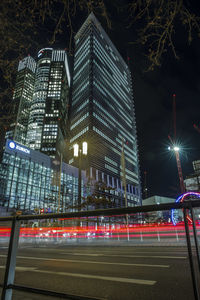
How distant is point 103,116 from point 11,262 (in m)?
123

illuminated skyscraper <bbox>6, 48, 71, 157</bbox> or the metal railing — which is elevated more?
illuminated skyscraper <bbox>6, 48, 71, 157</bbox>

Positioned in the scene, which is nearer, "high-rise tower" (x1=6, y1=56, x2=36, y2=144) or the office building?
"high-rise tower" (x1=6, y1=56, x2=36, y2=144)

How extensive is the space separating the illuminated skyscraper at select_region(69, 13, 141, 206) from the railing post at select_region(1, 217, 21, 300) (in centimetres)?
9679

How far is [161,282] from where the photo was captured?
13.0 feet

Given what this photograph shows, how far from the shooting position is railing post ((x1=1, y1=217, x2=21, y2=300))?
2.33 meters

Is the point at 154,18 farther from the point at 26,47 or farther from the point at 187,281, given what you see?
the point at 187,281

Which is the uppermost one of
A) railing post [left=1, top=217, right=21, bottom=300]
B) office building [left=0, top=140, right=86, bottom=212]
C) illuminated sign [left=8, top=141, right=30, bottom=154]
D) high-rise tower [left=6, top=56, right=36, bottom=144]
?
illuminated sign [left=8, top=141, right=30, bottom=154]

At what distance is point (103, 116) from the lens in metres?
123

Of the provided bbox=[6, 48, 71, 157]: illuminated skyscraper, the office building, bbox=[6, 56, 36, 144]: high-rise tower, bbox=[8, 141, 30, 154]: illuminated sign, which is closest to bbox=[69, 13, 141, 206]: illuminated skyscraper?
the office building

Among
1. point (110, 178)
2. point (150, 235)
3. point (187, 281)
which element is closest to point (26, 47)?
point (187, 281)

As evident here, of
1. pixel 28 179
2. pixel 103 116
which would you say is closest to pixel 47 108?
pixel 103 116

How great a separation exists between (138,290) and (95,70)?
134 m

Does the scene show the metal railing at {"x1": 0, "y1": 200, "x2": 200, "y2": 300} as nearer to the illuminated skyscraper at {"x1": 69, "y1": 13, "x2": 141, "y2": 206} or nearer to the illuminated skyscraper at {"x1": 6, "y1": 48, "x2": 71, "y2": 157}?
the illuminated skyscraper at {"x1": 69, "y1": 13, "x2": 141, "y2": 206}

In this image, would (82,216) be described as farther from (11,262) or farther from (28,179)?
(28,179)
